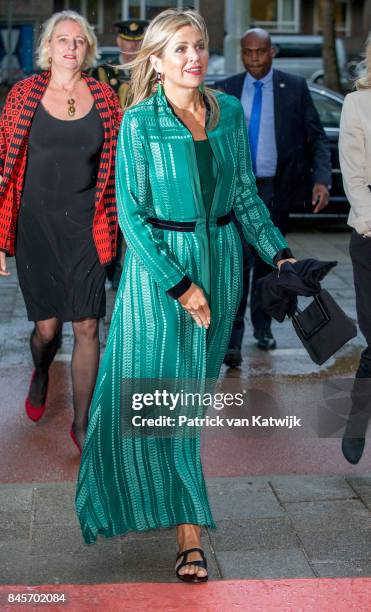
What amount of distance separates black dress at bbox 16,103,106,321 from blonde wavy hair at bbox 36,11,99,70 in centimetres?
27

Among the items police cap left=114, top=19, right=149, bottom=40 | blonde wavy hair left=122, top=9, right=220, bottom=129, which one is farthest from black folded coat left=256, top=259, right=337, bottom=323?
police cap left=114, top=19, right=149, bottom=40

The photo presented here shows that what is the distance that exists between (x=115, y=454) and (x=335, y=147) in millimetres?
8944

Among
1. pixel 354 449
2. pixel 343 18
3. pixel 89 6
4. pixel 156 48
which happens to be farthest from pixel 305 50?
pixel 156 48

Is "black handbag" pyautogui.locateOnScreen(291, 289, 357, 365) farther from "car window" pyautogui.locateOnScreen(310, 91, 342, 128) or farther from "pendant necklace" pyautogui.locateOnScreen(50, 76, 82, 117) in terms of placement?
A: "car window" pyautogui.locateOnScreen(310, 91, 342, 128)

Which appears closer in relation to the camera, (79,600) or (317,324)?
(79,600)

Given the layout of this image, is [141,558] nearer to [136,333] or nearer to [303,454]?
[136,333]

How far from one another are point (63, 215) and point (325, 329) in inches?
59.8

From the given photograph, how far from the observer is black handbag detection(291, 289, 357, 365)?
4.39 m

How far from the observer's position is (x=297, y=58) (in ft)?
114

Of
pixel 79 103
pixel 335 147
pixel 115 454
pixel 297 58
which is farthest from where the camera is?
pixel 297 58

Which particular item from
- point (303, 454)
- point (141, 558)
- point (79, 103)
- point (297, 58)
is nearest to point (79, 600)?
point (141, 558)

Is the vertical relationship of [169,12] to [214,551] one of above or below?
above

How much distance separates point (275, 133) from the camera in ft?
23.9

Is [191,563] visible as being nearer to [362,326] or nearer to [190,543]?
[190,543]
